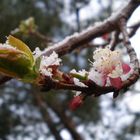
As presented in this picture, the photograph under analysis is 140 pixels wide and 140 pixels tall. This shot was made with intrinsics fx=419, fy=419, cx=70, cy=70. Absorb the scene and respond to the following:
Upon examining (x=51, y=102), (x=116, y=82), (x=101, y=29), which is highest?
(x=51, y=102)

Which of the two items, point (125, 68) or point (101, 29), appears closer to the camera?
point (125, 68)

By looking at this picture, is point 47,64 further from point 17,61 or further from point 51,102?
point 51,102

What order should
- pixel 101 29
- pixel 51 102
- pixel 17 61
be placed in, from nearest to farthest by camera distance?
pixel 17 61
pixel 101 29
pixel 51 102

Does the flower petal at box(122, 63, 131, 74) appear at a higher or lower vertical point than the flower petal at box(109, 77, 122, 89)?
higher

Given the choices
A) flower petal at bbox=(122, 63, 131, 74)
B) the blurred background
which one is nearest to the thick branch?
flower petal at bbox=(122, 63, 131, 74)

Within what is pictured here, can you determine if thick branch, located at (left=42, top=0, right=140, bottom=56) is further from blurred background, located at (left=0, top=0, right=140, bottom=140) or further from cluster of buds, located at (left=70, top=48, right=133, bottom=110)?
blurred background, located at (left=0, top=0, right=140, bottom=140)

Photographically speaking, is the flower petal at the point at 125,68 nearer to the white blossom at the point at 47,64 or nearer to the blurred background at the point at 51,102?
the white blossom at the point at 47,64

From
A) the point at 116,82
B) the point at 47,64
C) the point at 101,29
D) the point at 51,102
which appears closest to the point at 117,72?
the point at 116,82

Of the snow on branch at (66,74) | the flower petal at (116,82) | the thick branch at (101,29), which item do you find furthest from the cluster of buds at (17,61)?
the thick branch at (101,29)

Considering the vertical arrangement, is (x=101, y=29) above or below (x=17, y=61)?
above

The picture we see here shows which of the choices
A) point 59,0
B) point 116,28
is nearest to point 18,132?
point 59,0

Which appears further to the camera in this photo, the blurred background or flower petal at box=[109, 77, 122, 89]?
the blurred background
